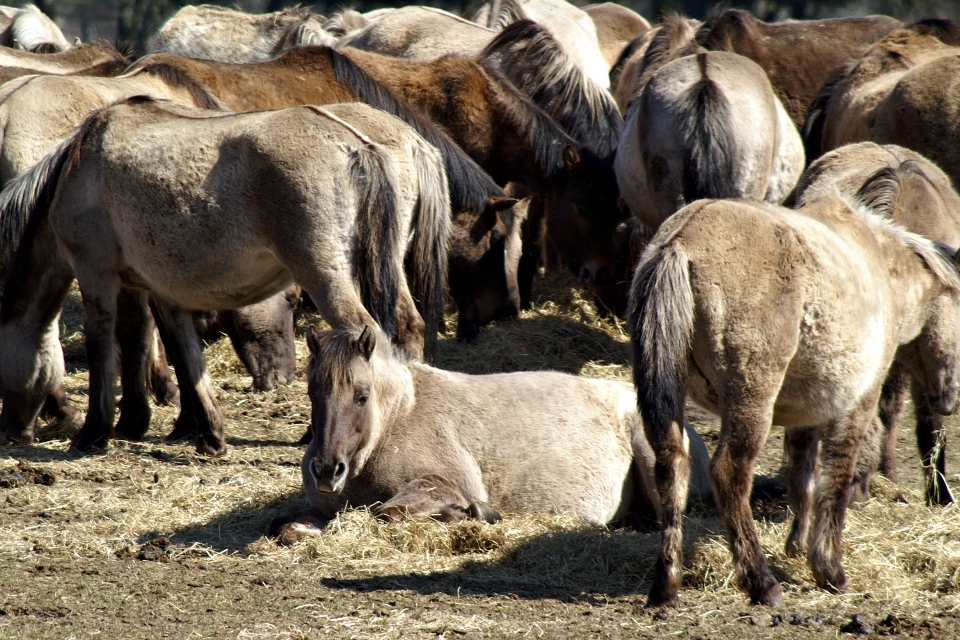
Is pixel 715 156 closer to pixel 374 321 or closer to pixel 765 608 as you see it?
pixel 374 321

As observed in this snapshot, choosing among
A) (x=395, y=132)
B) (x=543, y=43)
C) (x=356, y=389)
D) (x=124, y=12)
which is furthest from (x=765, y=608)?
(x=124, y=12)

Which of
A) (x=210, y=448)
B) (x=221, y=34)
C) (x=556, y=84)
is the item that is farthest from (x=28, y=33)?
(x=210, y=448)

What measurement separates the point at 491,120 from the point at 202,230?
405 cm

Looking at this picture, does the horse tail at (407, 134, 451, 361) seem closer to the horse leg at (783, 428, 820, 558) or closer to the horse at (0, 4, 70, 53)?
the horse leg at (783, 428, 820, 558)

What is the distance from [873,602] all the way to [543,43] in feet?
24.3

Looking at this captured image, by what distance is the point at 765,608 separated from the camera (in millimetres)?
3844

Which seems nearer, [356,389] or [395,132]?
[356,389]

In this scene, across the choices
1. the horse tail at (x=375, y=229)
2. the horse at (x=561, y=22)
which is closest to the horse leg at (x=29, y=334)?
the horse tail at (x=375, y=229)

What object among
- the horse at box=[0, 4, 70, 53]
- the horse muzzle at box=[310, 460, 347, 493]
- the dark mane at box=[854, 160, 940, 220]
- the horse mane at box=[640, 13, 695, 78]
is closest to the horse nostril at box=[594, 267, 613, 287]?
the horse mane at box=[640, 13, 695, 78]

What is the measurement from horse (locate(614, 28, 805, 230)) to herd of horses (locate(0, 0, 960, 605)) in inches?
1.0

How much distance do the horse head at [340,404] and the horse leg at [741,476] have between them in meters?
1.56

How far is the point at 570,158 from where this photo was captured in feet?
29.9

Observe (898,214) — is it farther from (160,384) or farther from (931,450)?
(160,384)

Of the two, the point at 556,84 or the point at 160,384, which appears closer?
the point at 160,384
